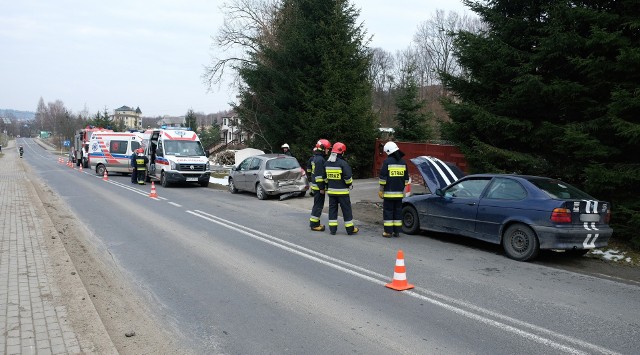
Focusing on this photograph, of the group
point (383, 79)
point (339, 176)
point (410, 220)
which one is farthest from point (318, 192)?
point (383, 79)

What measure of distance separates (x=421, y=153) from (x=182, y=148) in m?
10.9

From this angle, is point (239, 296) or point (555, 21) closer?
point (239, 296)

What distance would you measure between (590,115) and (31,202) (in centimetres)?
1483

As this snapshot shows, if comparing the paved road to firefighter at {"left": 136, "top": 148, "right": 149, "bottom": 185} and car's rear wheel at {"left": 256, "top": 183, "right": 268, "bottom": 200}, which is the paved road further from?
firefighter at {"left": 136, "top": 148, "right": 149, "bottom": 185}

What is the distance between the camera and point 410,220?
10.6 meters

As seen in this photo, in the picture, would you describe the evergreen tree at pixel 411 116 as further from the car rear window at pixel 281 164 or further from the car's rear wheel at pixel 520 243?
the car's rear wheel at pixel 520 243

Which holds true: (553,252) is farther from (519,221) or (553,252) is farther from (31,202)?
(31,202)

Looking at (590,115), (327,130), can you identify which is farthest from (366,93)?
(590,115)

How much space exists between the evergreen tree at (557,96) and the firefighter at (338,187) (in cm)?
368

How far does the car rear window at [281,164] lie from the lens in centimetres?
1691

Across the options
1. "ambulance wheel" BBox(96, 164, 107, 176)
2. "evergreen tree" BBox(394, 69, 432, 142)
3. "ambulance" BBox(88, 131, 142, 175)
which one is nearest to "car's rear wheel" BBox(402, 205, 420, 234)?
"evergreen tree" BBox(394, 69, 432, 142)

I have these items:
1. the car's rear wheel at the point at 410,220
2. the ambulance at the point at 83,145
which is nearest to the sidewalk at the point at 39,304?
the car's rear wheel at the point at 410,220

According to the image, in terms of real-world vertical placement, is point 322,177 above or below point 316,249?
above

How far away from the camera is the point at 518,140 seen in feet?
39.0
